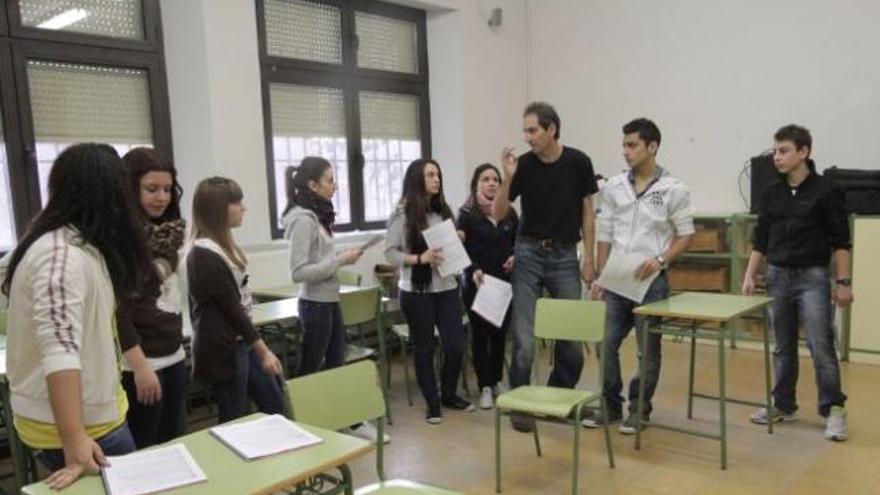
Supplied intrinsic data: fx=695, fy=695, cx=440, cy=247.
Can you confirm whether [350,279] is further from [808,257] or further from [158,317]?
[808,257]

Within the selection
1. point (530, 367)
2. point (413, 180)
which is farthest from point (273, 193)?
point (530, 367)

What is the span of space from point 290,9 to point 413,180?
213cm

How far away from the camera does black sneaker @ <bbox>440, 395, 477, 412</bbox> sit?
12.8 ft

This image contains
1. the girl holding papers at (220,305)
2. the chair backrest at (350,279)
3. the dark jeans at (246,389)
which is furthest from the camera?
the chair backrest at (350,279)

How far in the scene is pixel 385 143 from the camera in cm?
571

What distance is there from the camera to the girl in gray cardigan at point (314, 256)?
10.5 ft

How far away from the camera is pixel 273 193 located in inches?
191

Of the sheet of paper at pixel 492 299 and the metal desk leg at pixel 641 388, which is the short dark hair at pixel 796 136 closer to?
the metal desk leg at pixel 641 388

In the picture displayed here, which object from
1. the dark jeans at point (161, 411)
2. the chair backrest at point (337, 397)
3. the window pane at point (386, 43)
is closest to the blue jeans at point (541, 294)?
the chair backrest at point (337, 397)

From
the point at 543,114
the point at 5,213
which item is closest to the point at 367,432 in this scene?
the point at 543,114

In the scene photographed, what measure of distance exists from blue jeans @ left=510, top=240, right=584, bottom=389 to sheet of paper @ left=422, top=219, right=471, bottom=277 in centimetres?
29

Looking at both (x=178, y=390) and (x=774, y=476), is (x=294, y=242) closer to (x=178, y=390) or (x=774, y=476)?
(x=178, y=390)

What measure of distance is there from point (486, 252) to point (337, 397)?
6.45ft

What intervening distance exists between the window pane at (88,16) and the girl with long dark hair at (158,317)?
2336 millimetres
